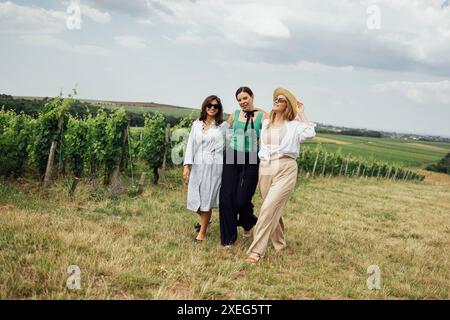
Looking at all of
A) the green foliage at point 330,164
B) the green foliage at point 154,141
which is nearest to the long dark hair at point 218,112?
the green foliage at point 154,141

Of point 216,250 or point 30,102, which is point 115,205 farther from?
point 30,102

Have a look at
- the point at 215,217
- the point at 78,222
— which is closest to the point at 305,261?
the point at 215,217

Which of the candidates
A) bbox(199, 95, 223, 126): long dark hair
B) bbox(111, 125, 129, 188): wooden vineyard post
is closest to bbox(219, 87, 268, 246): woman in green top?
bbox(199, 95, 223, 126): long dark hair

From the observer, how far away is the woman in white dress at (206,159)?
5.56m

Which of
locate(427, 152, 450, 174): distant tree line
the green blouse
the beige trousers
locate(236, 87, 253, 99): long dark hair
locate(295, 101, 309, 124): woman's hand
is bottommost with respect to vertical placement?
locate(427, 152, 450, 174): distant tree line

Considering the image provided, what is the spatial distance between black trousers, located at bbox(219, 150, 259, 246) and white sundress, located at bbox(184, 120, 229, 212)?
0.17m

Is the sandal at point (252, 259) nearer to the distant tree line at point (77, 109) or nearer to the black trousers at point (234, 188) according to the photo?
the black trousers at point (234, 188)

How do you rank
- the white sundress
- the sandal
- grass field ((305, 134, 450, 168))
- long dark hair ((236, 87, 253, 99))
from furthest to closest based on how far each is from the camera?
grass field ((305, 134, 450, 168)), the white sundress, long dark hair ((236, 87, 253, 99)), the sandal

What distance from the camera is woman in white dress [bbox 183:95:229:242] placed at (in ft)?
18.2

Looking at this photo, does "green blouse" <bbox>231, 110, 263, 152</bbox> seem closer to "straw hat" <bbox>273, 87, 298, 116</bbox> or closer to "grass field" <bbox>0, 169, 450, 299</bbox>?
"straw hat" <bbox>273, 87, 298, 116</bbox>

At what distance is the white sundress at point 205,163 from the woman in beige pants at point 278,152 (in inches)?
26.1

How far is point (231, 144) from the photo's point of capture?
5480 millimetres

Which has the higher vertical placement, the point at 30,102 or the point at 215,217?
the point at 30,102
